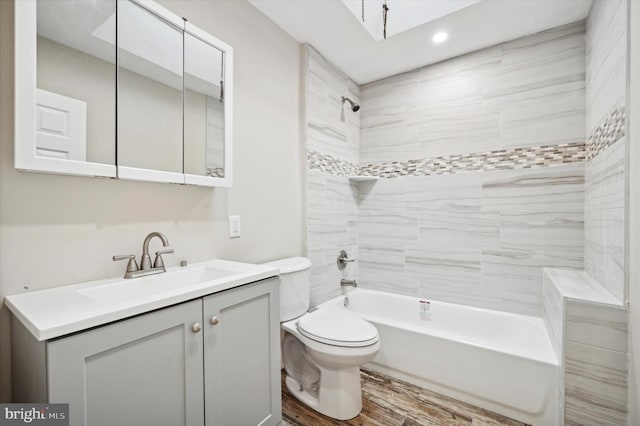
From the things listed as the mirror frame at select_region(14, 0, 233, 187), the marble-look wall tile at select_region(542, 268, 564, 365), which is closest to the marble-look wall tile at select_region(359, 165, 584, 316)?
the marble-look wall tile at select_region(542, 268, 564, 365)

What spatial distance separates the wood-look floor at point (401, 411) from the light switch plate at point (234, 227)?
1.09 meters

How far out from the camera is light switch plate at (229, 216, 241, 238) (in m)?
1.77

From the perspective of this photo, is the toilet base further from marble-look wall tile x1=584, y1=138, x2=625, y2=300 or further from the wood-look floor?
marble-look wall tile x1=584, y1=138, x2=625, y2=300

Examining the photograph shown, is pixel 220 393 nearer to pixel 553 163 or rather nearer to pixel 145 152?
pixel 145 152

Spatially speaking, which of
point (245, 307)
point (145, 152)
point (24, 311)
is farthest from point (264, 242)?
point (24, 311)

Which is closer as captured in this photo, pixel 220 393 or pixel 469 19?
pixel 220 393

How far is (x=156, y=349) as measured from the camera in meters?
0.97

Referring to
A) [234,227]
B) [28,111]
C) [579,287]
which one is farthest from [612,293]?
[28,111]

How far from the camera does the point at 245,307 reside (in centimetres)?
130

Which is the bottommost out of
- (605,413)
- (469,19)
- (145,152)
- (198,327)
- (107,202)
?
(605,413)

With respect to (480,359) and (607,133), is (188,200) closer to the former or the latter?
(480,359)

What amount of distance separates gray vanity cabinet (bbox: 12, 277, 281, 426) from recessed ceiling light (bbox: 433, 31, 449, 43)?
2135 mm

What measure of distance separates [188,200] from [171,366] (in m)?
0.83

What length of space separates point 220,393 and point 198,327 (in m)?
0.32
